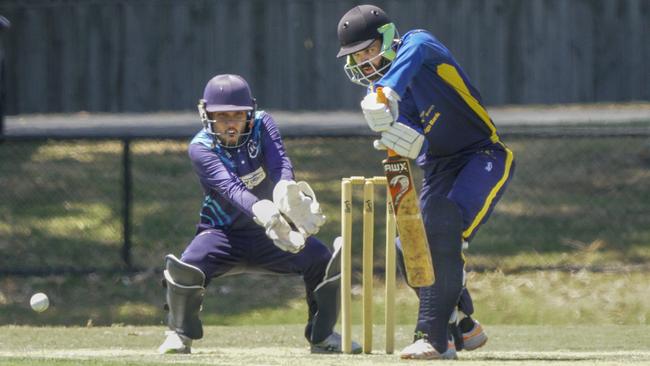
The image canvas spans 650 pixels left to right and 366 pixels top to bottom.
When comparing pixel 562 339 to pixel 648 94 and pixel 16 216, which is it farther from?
pixel 648 94

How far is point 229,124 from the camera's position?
8.43 m

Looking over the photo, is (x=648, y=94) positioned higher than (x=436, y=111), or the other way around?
(x=436, y=111)

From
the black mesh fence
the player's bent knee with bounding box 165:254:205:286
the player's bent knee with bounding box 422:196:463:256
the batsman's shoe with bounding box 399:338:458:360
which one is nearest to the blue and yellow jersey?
the player's bent knee with bounding box 422:196:463:256

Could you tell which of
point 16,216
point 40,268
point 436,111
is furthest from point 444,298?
point 16,216

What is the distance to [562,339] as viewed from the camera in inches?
382

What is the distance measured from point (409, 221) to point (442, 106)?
2.24ft

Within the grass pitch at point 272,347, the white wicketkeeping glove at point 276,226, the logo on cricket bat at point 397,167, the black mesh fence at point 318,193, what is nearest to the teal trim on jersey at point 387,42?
the logo on cricket bat at point 397,167

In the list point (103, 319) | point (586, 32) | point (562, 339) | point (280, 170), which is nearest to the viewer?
point (280, 170)

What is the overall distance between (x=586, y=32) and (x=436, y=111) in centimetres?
1294

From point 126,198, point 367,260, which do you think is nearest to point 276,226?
point 367,260

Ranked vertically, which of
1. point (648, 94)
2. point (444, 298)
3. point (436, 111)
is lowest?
point (648, 94)

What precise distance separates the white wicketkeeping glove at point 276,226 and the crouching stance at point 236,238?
415mm

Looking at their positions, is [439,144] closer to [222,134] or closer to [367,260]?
[367,260]

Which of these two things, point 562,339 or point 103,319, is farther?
point 103,319
